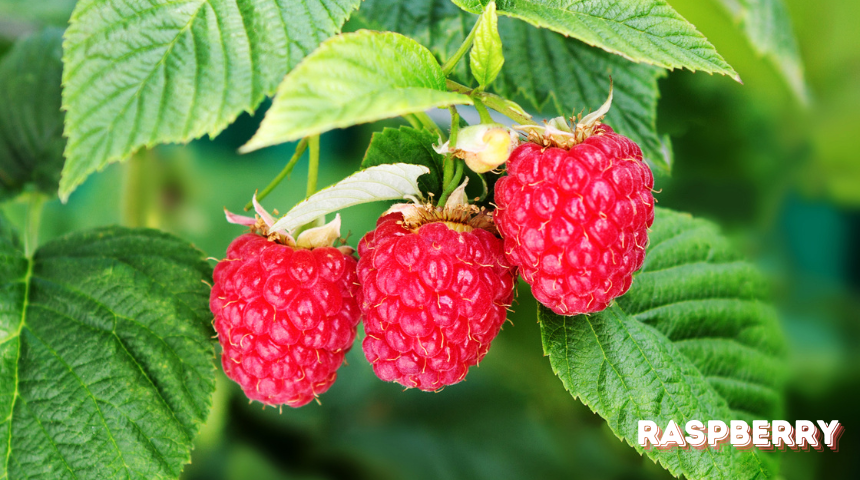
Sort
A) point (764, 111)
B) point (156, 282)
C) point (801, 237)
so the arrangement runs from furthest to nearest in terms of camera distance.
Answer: point (801, 237), point (764, 111), point (156, 282)

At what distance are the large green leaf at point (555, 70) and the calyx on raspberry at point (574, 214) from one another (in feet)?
1.02

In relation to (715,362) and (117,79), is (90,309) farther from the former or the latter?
(715,362)

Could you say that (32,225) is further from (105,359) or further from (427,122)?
(427,122)

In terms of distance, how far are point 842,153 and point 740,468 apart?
1623mm

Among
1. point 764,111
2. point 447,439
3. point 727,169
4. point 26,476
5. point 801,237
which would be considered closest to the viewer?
point 26,476

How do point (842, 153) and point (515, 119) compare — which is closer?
point (515, 119)

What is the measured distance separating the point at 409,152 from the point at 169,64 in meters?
0.25

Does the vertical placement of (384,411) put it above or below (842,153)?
below

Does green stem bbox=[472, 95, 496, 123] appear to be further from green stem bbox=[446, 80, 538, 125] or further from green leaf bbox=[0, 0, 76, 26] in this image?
green leaf bbox=[0, 0, 76, 26]

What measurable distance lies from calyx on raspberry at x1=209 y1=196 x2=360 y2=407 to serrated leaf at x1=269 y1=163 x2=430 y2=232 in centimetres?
5

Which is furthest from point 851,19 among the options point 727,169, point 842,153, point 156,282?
point 156,282

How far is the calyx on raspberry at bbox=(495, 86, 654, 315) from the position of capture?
60 centimetres

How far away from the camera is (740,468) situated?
758 millimetres

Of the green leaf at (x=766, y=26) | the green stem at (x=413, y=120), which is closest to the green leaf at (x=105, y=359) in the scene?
the green stem at (x=413, y=120)
